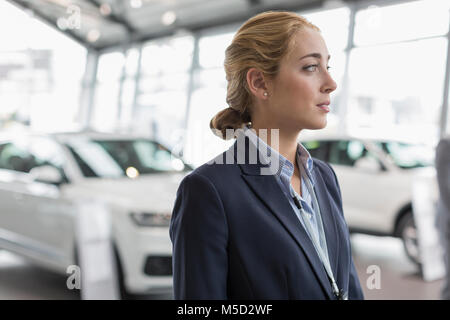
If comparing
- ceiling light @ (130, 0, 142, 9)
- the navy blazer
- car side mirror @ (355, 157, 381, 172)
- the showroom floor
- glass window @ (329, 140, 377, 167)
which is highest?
ceiling light @ (130, 0, 142, 9)

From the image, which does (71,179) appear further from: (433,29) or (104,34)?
(433,29)

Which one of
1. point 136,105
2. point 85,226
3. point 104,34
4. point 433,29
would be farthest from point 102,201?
point 433,29

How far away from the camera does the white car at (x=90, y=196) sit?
3014 mm

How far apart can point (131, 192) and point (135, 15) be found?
5.98ft

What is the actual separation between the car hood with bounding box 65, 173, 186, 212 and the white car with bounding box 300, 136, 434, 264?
7.58 ft

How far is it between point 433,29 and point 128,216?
175 inches

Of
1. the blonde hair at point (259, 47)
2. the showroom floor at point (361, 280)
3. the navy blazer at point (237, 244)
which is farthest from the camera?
the showroom floor at point (361, 280)

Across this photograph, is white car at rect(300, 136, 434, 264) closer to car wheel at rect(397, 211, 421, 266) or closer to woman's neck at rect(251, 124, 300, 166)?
car wheel at rect(397, 211, 421, 266)

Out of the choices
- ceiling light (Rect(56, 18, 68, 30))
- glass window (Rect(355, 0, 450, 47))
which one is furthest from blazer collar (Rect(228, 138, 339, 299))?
glass window (Rect(355, 0, 450, 47))

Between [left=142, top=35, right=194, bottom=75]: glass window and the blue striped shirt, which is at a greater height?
[left=142, top=35, right=194, bottom=75]: glass window

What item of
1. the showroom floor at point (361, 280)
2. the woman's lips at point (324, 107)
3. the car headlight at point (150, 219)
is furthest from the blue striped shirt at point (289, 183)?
the showroom floor at point (361, 280)

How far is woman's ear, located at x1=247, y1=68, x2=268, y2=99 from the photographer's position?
1.13m

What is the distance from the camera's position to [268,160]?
1.11m

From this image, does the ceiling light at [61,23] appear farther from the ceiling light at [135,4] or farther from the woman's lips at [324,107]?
the woman's lips at [324,107]
